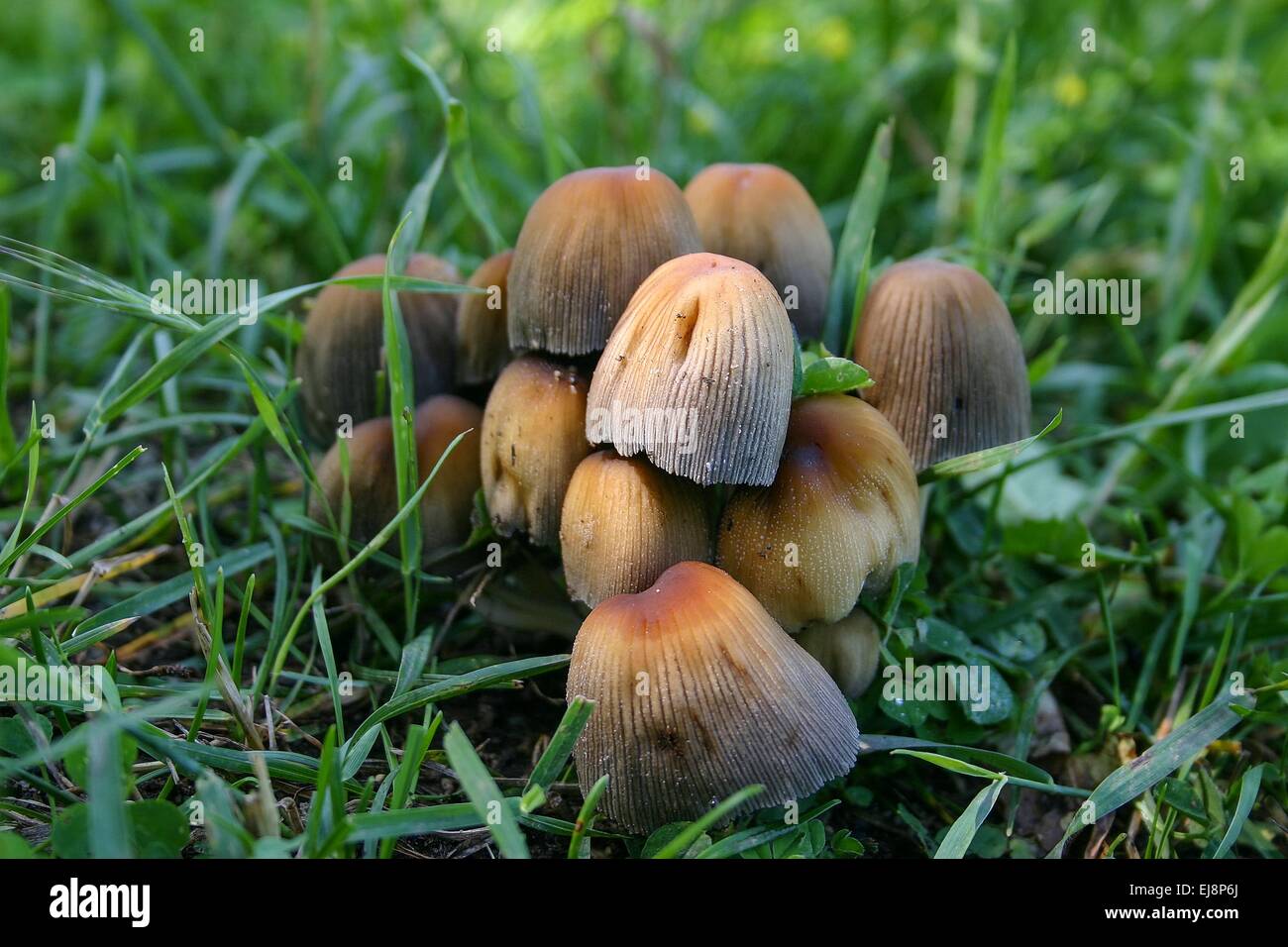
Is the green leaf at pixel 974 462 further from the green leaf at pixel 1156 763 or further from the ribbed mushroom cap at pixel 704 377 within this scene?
the green leaf at pixel 1156 763

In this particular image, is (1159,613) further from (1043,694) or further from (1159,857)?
(1159,857)

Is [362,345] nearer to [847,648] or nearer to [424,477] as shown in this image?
[424,477]

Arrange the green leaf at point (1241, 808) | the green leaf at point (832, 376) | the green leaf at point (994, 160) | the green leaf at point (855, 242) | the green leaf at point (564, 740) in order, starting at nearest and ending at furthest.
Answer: the green leaf at point (564, 740) < the green leaf at point (1241, 808) < the green leaf at point (832, 376) < the green leaf at point (855, 242) < the green leaf at point (994, 160)

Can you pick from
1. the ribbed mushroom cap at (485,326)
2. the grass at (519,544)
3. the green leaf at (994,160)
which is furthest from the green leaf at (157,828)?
the green leaf at (994,160)
